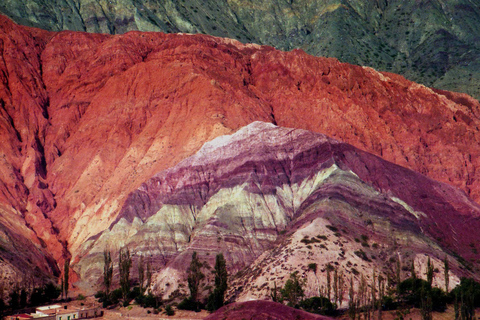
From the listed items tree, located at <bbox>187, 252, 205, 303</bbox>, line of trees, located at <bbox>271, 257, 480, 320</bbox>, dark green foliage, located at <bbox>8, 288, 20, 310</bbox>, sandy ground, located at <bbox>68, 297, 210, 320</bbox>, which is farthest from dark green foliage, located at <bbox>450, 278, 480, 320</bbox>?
dark green foliage, located at <bbox>8, 288, 20, 310</bbox>

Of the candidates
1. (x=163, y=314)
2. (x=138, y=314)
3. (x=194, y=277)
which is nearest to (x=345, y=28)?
(x=194, y=277)

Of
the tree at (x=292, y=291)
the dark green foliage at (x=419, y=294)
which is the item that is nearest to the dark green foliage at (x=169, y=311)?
the tree at (x=292, y=291)

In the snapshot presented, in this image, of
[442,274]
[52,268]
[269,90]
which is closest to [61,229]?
[52,268]

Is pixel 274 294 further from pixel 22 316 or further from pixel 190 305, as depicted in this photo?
pixel 22 316

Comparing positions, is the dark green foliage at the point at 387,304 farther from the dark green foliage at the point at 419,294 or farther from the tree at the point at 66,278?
the tree at the point at 66,278

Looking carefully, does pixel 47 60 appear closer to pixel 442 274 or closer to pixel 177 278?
pixel 177 278
